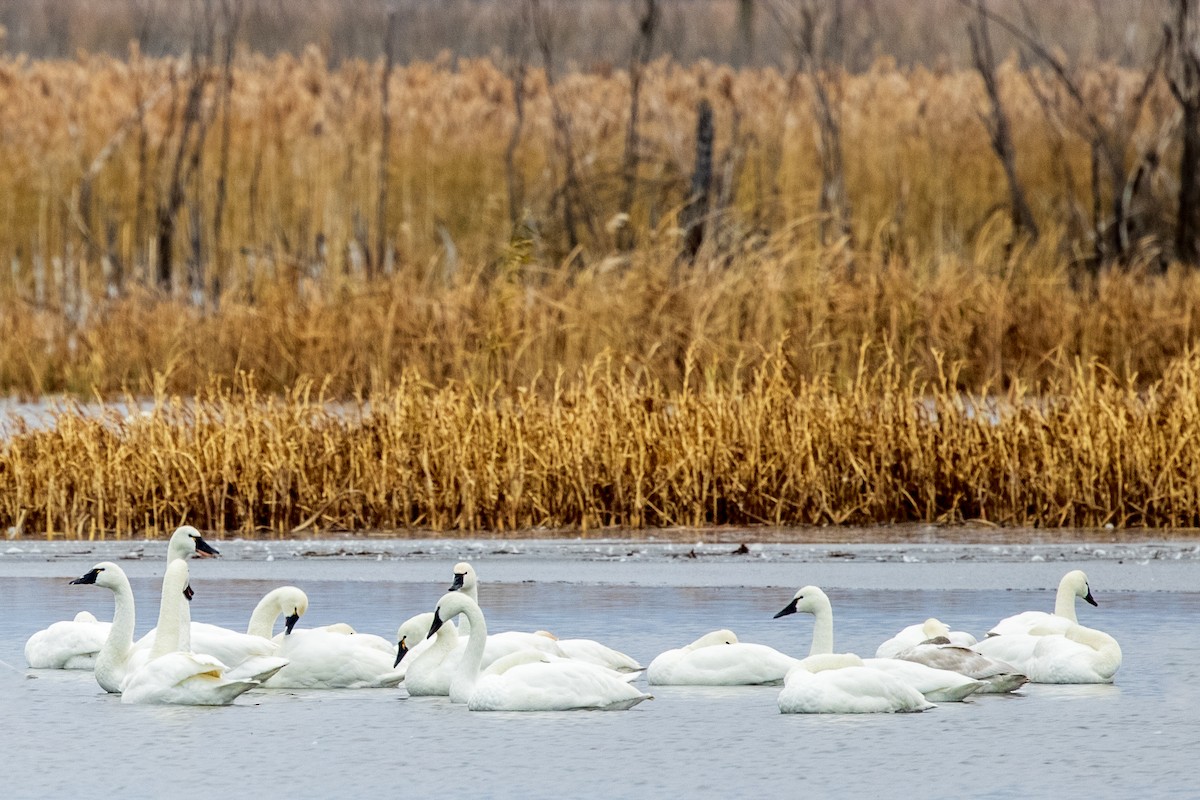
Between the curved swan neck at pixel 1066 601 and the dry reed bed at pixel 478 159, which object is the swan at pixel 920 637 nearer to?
the curved swan neck at pixel 1066 601

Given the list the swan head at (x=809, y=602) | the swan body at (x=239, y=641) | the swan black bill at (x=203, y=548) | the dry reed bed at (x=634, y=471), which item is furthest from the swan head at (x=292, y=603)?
the dry reed bed at (x=634, y=471)

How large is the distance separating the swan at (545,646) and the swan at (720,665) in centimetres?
11

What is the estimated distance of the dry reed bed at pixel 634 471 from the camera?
11.7m

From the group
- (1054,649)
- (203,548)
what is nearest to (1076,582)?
(1054,649)

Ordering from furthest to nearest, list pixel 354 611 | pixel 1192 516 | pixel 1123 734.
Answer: pixel 1192 516, pixel 354 611, pixel 1123 734

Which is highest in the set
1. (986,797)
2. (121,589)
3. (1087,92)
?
(1087,92)

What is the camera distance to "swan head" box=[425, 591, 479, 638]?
7066 mm

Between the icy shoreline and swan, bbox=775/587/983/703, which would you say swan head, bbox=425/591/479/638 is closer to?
swan, bbox=775/587/983/703

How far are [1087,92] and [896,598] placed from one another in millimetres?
20582

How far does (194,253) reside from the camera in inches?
835

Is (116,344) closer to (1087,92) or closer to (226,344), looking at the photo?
(226,344)

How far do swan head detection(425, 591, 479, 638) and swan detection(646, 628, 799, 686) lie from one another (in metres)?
0.72

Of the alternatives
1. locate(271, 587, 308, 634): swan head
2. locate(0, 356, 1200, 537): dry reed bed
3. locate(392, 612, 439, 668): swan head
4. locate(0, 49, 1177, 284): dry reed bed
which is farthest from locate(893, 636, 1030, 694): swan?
locate(0, 49, 1177, 284): dry reed bed

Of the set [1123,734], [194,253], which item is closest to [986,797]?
[1123,734]
